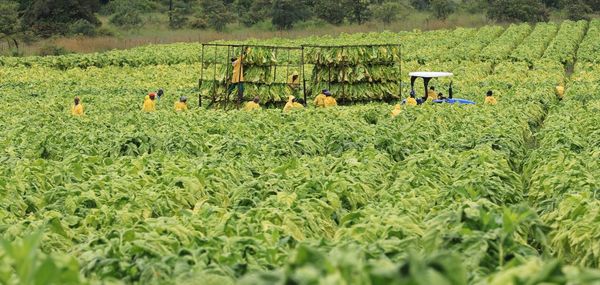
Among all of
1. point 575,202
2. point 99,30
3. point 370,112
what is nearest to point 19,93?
point 370,112

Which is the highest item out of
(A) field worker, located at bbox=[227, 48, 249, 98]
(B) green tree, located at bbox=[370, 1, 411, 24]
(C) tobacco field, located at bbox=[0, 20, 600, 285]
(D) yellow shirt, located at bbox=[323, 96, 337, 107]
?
(C) tobacco field, located at bbox=[0, 20, 600, 285]

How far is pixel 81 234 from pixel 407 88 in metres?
26.6

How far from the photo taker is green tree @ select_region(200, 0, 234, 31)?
84.5 m

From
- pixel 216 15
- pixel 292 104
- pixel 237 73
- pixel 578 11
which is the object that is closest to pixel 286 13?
pixel 216 15

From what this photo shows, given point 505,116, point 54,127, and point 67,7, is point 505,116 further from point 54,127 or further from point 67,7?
point 67,7

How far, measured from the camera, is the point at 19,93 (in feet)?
112

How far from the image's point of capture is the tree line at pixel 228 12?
76.5m

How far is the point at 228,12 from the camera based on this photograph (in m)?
87.0

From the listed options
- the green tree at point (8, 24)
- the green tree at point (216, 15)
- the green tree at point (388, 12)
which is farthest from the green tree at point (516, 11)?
the green tree at point (8, 24)

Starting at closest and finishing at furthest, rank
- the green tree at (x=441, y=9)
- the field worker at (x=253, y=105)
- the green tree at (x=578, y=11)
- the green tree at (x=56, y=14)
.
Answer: the field worker at (x=253, y=105), the green tree at (x=56, y=14), the green tree at (x=578, y=11), the green tree at (x=441, y=9)

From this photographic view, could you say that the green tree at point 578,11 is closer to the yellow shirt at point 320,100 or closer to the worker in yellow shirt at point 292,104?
the yellow shirt at point 320,100

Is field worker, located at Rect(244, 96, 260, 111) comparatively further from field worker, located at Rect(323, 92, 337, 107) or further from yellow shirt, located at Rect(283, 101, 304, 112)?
field worker, located at Rect(323, 92, 337, 107)

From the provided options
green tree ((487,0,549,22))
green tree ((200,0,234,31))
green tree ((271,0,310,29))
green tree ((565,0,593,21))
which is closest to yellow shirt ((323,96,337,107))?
green tree ((200,0,234,31))

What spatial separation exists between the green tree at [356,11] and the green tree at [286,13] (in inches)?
190
